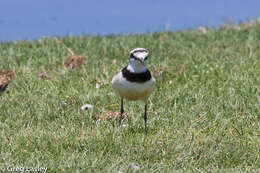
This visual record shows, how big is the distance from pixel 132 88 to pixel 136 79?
4.9 inches

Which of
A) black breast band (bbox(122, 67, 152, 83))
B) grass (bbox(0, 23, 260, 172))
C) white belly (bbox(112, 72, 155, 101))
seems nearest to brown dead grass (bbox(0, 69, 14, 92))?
grass (bbox(0, 23, 260, 172))

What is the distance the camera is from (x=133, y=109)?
809 cm

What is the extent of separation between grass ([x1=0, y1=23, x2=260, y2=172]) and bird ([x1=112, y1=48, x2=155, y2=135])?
0.48 meters

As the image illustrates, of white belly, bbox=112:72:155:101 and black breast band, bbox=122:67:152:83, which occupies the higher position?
black breast band, bbox=122:67:152:83

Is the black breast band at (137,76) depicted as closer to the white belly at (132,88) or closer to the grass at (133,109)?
the white belly at (132,88)

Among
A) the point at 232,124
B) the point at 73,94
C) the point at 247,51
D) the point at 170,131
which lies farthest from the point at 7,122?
the point at 247,51

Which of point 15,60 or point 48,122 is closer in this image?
point 48,122

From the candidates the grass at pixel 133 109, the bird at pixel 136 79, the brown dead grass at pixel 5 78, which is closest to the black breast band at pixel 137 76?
the bird at pixel 136 79

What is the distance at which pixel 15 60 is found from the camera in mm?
10727

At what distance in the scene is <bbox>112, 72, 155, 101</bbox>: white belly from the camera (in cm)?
664

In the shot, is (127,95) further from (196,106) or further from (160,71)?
(160,71)

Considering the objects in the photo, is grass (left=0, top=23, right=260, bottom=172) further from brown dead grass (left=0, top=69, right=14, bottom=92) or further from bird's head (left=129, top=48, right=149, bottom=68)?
bird's head (left=129, top=48, right=149, bottom=68)

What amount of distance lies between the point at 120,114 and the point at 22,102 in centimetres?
159

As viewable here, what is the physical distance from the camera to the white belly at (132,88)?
6645 mm
